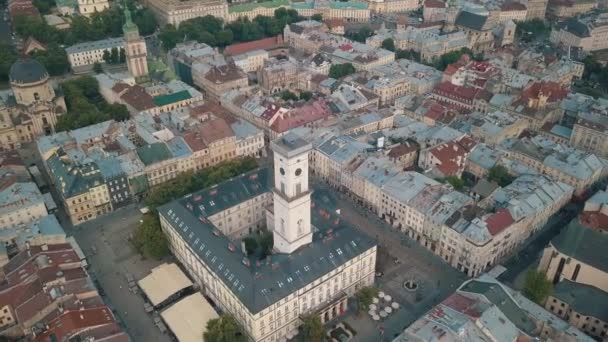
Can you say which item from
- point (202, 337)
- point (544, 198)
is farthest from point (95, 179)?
point (544, 198)

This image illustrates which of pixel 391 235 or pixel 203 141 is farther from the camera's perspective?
pixel 203 141

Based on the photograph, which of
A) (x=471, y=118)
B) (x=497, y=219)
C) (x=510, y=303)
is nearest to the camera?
(x=510, y=303)

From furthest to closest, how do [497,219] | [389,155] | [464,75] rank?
[464,75]
[389,155]
[497,219]

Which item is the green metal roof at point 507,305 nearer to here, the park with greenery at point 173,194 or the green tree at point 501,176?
the park with greenery at point 173,194

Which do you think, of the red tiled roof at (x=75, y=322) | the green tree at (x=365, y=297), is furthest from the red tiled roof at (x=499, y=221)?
the red tiled roof at (x=75, y=322)

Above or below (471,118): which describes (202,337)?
below

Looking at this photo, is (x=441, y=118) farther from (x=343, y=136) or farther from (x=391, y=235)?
(x=391, y=235)
